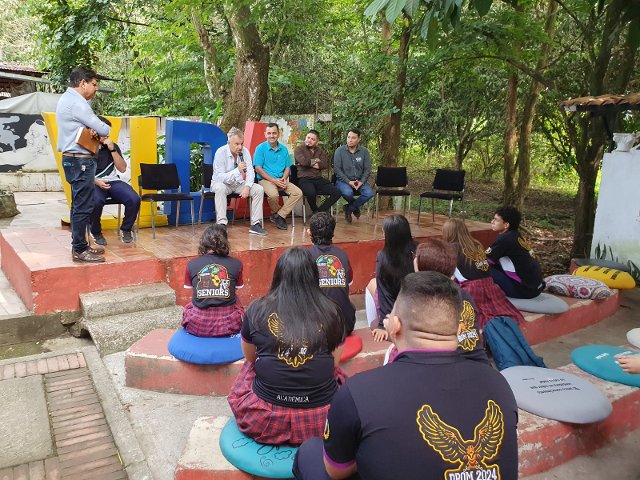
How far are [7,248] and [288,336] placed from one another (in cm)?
448

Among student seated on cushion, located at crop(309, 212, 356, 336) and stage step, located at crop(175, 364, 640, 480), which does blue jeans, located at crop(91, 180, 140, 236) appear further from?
stage step, located at crop(175, 364, 640, 480)

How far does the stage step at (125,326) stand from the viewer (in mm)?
4371

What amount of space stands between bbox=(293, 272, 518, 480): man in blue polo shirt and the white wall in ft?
21.1

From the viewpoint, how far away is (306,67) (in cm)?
1252

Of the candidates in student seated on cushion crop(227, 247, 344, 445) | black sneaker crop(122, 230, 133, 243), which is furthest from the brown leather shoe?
student seated on cushion crop(227, 247, 344, 445)

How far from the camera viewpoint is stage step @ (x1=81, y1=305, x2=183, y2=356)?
4371mm

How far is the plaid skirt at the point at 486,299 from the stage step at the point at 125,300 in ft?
8.93

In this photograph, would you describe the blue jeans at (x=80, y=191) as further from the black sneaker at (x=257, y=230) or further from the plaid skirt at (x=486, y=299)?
the plaid skirt at (x=486, y=299)

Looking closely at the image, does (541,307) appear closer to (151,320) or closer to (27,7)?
(151,320)

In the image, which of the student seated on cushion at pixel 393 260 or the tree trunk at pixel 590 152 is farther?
the tree trunk at pixel 590 152

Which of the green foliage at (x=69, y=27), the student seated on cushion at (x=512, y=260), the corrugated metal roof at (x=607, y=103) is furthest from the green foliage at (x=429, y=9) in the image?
the green foliage at (x=69, y=27)

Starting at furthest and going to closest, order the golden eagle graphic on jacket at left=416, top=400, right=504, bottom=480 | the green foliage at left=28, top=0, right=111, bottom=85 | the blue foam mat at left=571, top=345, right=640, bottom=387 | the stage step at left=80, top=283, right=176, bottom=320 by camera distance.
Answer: the green foliage at left=28, top=0, right=111, bottom=85 < the stage step at left=80, top=283, right=176, bottom=320 < the blue foam mat at left=571, top=345, right=640, bottom=387 < the golden eagle graphic on jacket at left=416, top=400, right=504, bottom=480

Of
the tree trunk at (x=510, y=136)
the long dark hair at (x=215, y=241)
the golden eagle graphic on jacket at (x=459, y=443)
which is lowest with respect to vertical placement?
the golden eagle graphic on jacket at (x=459, y=443)

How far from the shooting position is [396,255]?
407cm
